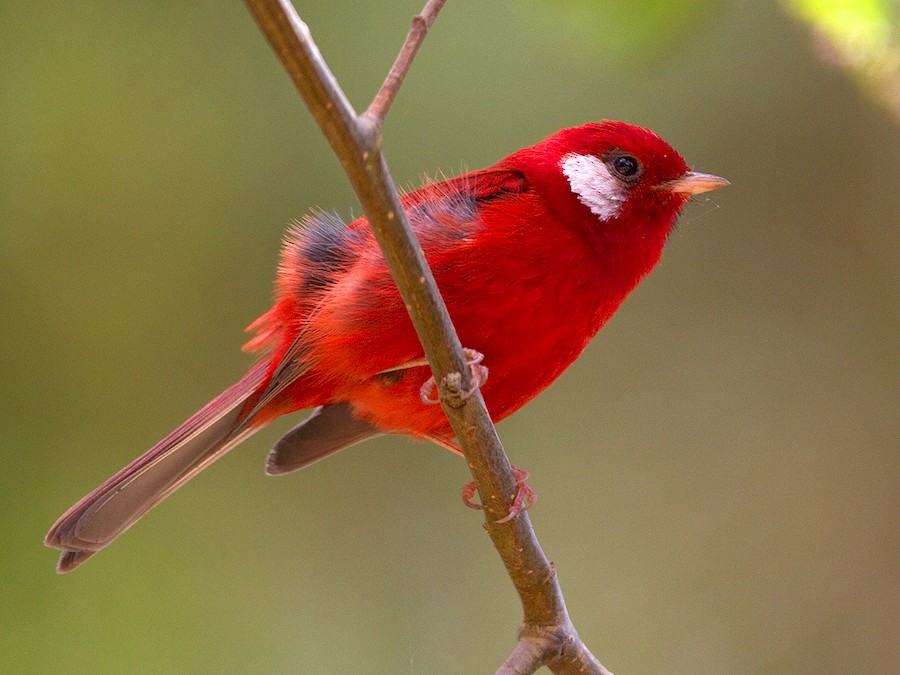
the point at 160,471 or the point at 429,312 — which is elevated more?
the point at 429,312

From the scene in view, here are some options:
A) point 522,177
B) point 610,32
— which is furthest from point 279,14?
point 522,177

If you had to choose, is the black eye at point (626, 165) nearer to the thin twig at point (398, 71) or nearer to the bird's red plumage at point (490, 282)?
the bird's red plumage at point (490, 282)

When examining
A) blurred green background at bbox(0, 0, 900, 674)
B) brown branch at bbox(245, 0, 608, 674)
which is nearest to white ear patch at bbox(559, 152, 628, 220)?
brown branch at bbox(245, 0, 608, 674)

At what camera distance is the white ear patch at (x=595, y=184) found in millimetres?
3125

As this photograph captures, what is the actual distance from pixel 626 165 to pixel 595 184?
0.53 ft

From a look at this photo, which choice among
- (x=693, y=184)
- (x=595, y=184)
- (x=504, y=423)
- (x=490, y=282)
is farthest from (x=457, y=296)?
→ (x=504, y=423)

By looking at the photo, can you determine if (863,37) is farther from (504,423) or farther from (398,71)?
(504,423)

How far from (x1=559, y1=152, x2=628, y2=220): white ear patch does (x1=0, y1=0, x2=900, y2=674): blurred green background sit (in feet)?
5.83

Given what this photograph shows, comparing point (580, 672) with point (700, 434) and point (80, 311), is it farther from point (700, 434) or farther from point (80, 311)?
point (80, 311)

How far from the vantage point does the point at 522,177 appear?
315 cm

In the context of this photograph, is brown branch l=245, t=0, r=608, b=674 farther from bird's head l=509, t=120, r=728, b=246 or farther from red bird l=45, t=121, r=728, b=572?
bird's head l=509, t=120, r=728, b=246

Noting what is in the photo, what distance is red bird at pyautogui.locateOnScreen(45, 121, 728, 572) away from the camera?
9.49 feet

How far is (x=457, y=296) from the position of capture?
9.33 ft

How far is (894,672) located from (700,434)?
53.4 inches
